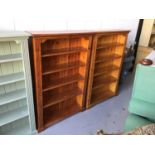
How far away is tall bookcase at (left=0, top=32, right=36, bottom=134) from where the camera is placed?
5.48 ft

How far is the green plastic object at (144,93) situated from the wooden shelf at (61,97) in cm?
97

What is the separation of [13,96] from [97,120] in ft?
4.43

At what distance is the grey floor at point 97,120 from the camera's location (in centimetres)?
231

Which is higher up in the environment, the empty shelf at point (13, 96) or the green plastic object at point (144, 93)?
the green plastic object at point (144, 93)

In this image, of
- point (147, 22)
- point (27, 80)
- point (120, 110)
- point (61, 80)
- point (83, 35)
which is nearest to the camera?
point (27, 80)

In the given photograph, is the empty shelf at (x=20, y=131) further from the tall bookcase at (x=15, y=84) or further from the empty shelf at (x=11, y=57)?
the empty shelf at (x=11, y=57)

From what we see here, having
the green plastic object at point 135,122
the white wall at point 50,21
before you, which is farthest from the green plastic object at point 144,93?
the white wall at point 50,21

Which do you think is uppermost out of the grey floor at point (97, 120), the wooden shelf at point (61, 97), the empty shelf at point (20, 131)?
the wooden shelf at point (61, 97)

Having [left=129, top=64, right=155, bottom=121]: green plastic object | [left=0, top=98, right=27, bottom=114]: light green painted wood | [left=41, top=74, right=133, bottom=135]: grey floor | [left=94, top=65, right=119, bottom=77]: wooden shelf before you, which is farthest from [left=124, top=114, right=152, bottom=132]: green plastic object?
[left=0, top=98, right=27, bottom=114]: light green painted wood

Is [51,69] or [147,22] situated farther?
[147,22]

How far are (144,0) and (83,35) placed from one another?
63.2 inches
